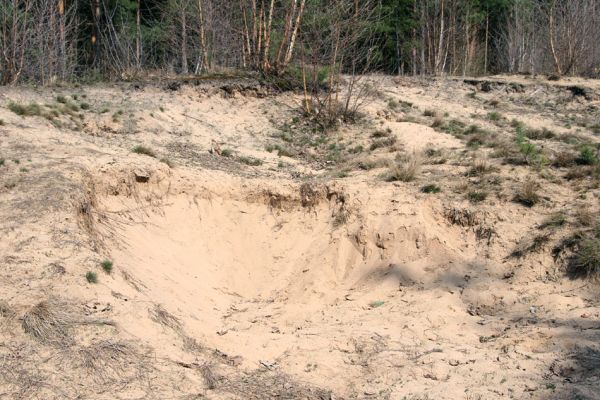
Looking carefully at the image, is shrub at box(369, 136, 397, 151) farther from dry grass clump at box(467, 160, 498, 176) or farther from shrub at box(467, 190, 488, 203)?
shrub at box(467, 190, 488, 203)

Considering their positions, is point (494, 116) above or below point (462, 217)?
above

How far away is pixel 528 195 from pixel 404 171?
6.74 ft

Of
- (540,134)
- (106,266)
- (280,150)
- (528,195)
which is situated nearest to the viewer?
(106,266)

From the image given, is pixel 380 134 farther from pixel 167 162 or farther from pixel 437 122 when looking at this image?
pixel 167 162

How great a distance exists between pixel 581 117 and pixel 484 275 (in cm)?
857

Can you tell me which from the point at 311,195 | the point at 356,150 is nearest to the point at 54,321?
the point at 311,195

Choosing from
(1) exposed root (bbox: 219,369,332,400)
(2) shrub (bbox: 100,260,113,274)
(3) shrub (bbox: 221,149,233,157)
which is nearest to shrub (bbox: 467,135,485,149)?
(3) shrub (bbox: 221,149,233,157)

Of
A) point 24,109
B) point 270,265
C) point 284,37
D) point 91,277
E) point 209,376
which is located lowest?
point 209,376

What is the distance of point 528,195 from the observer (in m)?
9.51

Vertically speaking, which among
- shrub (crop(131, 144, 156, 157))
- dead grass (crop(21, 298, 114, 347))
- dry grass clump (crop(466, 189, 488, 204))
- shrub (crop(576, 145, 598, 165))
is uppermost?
shrub (crop(576, 145, 598, 165))

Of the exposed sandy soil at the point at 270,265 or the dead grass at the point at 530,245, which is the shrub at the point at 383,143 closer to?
the exposed sandy soil at the point at 270,265

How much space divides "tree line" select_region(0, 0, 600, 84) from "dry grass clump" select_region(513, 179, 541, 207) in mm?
6314

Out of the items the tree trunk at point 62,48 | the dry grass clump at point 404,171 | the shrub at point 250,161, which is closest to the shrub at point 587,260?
the dry grass clump at point 404,171

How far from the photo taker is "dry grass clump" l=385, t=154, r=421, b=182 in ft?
35.0
